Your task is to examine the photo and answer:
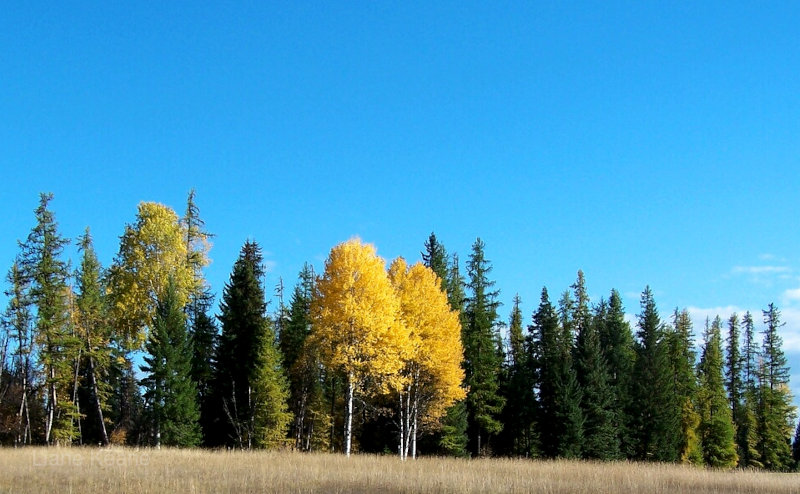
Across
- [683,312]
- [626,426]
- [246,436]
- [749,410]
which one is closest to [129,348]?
[246,436]

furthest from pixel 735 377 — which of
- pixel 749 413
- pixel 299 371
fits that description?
pixel 299 371

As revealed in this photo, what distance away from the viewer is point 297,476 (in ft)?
74.9

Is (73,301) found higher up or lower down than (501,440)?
higher up

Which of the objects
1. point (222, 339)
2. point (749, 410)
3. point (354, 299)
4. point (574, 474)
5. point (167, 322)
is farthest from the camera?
point (749, 410)

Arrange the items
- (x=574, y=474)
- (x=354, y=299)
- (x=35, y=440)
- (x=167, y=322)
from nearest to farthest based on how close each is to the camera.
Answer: (x=574, y=474)
(x=354, y=299)
(x=167, y=322)
(x=35, y=440)

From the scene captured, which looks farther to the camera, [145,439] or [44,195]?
[145,439]

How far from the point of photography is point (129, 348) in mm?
44031

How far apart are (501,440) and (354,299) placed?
24527 millimetres

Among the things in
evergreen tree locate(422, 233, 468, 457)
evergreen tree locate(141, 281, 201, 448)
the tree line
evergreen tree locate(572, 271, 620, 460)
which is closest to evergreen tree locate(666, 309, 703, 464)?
the tree line

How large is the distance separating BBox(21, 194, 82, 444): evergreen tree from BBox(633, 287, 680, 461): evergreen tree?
39027 millimetres

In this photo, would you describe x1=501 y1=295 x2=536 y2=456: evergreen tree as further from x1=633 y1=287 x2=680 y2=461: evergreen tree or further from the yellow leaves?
the yellow leaves

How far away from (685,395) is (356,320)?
117 ft

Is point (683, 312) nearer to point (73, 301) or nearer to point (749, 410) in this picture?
point (749, 410)

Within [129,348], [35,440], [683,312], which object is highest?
[683,312]
